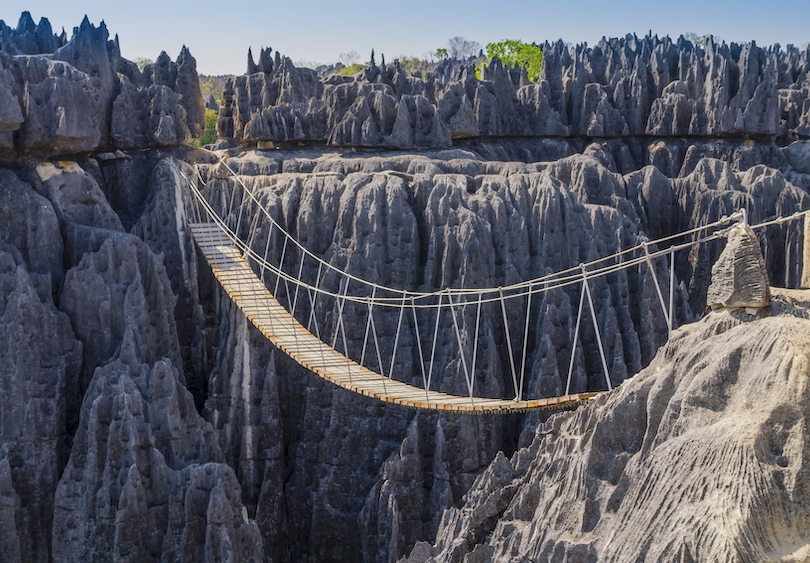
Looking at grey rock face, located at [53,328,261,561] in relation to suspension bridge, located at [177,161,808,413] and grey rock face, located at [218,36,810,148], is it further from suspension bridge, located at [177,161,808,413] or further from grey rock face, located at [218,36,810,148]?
grey rock face, located at [218,36,810,148]

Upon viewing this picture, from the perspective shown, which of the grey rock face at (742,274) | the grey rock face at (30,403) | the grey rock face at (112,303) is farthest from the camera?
the grey rock face at (112,303)

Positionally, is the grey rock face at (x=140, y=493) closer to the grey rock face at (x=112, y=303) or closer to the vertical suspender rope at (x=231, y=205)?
the grey rock face at (x=112, y=303)

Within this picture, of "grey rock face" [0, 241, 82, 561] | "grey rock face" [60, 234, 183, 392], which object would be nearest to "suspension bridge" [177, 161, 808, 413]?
"grey rock face" [60, 234, 183, 392]

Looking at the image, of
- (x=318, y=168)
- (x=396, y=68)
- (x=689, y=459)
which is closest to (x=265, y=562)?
(x=318, y=168)

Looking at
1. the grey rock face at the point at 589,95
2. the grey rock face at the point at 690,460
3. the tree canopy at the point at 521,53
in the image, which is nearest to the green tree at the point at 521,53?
the tree canopy at the point at 521,53

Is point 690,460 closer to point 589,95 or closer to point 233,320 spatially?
point 233,320

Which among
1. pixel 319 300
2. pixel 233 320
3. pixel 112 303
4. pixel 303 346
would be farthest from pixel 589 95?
pixel 112 303

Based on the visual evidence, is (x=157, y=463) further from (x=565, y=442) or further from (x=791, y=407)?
(x=791, y=407)
